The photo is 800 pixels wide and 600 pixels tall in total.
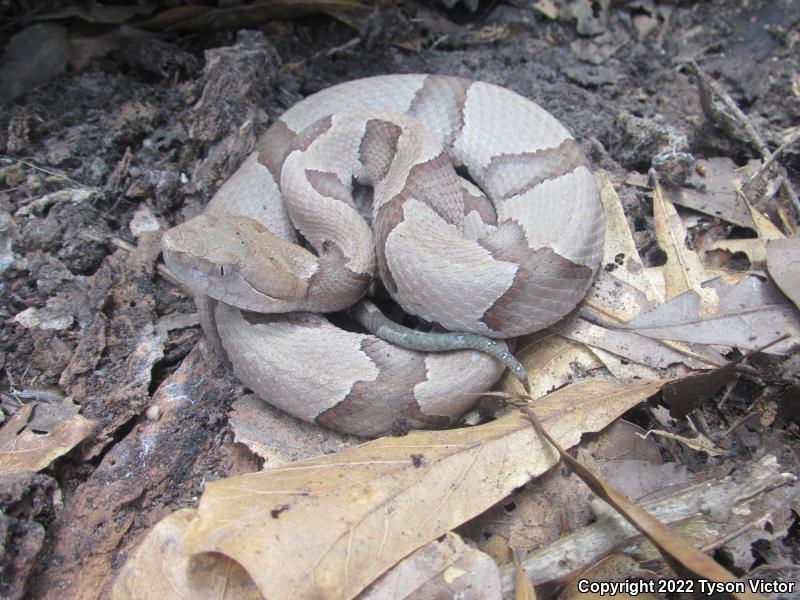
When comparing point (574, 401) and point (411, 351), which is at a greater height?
point (574, 401)

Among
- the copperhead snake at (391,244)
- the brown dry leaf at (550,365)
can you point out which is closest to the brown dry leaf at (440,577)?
the copperhead snake at (391,244)

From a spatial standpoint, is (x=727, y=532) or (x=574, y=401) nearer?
(x=727, y=532)

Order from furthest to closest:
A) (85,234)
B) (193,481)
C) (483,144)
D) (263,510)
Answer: (483,144) < (85,234) < (193,481) < (263,510)

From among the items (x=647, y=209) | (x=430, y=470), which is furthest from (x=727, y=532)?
(x=647, y=209)

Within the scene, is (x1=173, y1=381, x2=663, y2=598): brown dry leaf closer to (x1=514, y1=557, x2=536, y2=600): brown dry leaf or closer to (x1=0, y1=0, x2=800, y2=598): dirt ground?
(x1=514, y1=557, x2=536, y2=600): brown dry leaf

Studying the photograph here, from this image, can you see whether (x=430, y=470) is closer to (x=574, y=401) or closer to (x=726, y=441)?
(x=574, y=401)

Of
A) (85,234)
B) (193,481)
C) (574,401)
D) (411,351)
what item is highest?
(574,401)
